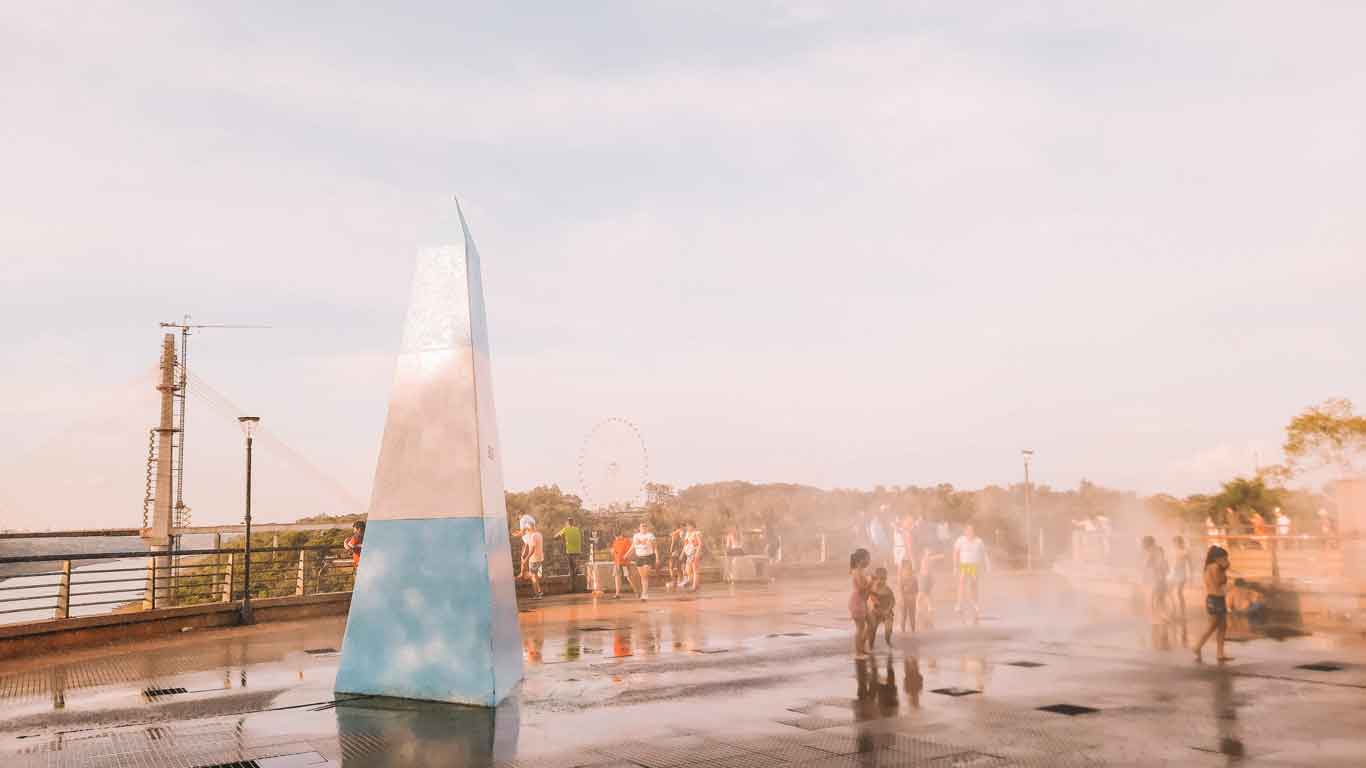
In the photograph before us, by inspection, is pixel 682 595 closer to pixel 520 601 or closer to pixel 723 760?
pixel 520 601

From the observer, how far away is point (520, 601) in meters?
23.3

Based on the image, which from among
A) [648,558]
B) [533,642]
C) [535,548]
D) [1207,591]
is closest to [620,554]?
[648,558]

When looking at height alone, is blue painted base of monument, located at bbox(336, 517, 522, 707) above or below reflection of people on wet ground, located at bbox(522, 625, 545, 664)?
above

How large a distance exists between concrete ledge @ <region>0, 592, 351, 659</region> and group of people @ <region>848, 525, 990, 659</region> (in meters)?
10.5

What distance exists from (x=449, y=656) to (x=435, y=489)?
1.69 meters

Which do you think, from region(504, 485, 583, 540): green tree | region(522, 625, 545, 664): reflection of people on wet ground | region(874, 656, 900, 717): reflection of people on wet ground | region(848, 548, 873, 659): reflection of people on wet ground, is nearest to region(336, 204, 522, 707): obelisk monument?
region(522, 625, 545, 664): reflection of people on wet ground

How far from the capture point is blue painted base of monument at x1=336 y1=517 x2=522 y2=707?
10266 millimetres

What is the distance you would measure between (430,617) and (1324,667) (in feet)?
34.6

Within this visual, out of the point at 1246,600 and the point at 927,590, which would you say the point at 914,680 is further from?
the point at 1246,600

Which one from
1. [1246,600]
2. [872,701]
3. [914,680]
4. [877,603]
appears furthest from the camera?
[1246,600]

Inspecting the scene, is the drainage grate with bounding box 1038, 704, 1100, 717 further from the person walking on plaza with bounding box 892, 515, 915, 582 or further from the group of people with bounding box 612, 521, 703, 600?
the group of people with bounding box 612, 521, 703, 600

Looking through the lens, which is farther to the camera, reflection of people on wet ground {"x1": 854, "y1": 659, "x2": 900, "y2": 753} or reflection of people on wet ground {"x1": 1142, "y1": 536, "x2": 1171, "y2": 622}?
reflection of people on wet ground {"x1": 1142, "y1": 536, "x2": 1171, "y2": 622}

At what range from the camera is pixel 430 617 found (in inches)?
413

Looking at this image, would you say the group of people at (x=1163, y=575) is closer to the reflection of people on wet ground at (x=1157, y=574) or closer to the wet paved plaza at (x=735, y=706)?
A: the reflection of people on wet ground at (x=1157, y=574)
